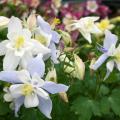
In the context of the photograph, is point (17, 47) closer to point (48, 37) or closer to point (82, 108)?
point (48, 37)

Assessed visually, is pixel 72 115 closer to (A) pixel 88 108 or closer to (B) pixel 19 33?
(A) pixel 88 108

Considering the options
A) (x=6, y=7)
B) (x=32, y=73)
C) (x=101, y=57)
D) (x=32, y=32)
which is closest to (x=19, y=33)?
(x=32, y=32)

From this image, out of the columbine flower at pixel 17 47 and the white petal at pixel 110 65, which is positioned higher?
the columbine flower at pixel 17 47

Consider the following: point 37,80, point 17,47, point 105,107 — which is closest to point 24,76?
point 37,80

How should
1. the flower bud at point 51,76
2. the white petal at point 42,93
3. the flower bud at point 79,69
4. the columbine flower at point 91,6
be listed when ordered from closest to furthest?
1. the white petal at point 42,93
2. the flower bud at point 51,76
3. the flower bud at point 79,69
4. the columbine flower at point 91,6

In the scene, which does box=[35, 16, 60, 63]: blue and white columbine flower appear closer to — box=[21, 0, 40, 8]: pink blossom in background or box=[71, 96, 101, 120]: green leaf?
box=[71, 96, 101, 120]: green leaf

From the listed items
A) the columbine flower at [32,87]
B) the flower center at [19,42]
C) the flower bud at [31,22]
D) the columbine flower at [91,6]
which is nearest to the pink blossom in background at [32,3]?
the columbine flower at [91,6]

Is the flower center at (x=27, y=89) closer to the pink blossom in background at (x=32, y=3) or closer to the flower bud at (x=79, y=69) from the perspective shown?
the flower bud at (x=79, y=69)
